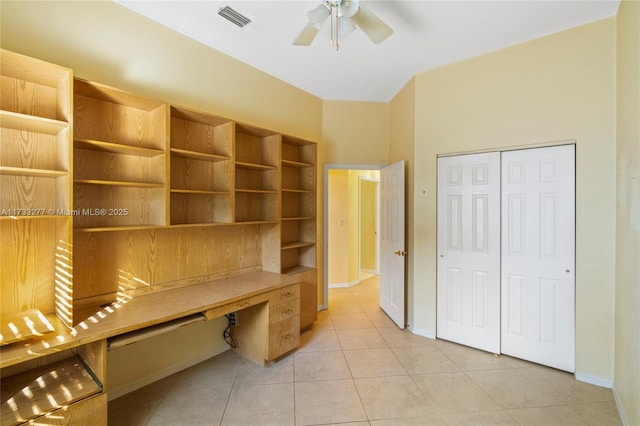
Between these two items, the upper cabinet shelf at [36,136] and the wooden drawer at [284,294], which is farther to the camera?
the wooden drawer at [284,294]

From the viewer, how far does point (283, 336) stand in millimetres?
2639

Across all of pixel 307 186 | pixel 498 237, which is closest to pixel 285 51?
pixel 307 186

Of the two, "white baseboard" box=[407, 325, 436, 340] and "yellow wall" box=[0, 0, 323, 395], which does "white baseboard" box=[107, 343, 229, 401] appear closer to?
"yellow wall" box=[0, 0, 323, 395]

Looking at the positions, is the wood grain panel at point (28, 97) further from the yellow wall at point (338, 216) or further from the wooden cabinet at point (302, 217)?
the yellow wall at point (338, 216)

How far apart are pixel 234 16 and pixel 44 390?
9.11ft

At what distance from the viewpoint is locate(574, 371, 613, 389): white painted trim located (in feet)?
7.29

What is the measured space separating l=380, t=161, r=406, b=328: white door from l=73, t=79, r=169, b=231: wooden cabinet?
8.22 ft

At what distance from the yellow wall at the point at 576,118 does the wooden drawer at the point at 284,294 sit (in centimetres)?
218

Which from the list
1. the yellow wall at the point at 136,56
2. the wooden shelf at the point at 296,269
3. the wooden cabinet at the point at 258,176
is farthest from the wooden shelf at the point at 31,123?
the wooden shelf at the point at 296,269

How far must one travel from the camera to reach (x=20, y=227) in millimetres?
1659

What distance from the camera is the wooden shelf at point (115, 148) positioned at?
5.72 ft

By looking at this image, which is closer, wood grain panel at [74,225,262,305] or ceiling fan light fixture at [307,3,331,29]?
ceiling fan light fixture at [307,3,331,29]

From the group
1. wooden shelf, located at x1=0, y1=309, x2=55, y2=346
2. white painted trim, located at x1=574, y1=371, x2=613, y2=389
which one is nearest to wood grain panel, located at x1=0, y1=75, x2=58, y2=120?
wooden shelf, located at x1=0, y1=309, x2=55, y2=346

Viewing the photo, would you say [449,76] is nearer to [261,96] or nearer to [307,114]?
[307,114]
